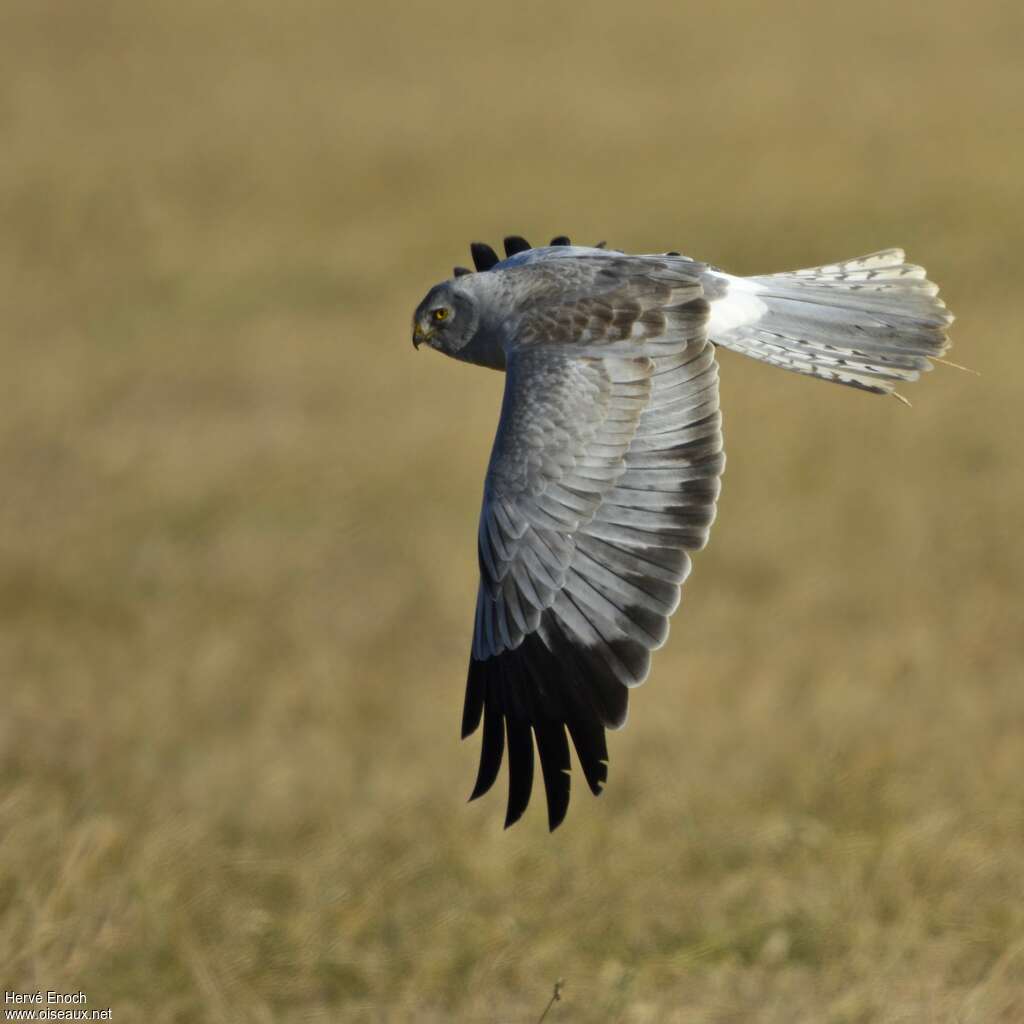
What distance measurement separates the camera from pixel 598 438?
14.8ft

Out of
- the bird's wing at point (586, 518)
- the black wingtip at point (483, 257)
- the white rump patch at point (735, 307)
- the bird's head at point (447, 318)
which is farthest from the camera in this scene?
the black wingtip at point (483, 257)

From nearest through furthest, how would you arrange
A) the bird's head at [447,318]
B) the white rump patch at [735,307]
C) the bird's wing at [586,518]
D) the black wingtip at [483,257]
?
the bird's wing at [586,518], the white rump patch at [735,307], the bird's head at [447,318], the black wingtip at [483,257]

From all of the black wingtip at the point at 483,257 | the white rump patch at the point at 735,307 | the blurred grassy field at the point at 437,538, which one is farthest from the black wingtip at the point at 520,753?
the black wingtip at the point at 483,257

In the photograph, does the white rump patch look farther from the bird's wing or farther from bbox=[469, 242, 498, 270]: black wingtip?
bbox=[469, 242, 498, 270]: black wingtip

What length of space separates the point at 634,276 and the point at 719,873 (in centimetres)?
216

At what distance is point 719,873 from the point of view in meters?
5.89

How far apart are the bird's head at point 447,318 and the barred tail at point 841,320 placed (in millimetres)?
689

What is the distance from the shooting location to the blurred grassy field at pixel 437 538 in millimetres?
5117

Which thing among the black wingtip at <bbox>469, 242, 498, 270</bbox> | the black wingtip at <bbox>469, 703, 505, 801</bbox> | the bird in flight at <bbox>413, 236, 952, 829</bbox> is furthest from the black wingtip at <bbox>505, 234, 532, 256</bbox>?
the black wingtip at <bbox>469, 703, 505, 801</bbox>

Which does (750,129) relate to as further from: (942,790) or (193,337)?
(942,790)

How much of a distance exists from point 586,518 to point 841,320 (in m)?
1.21

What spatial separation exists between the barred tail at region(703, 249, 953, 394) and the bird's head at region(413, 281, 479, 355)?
69 centimetres

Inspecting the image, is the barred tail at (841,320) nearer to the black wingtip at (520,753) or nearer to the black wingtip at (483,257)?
the black wingtip at (483,257)

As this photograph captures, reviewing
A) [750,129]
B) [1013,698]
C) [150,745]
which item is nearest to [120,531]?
[150,745]
